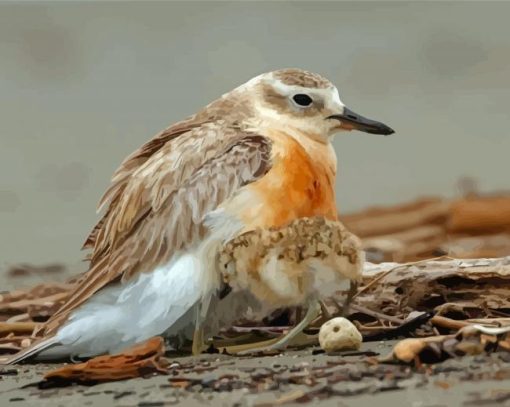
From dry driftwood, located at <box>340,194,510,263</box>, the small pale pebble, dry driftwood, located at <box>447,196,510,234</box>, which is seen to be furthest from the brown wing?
dry driftwood, located at <box>447,196,510,234</box>

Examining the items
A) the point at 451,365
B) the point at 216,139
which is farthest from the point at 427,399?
the point at 216,139

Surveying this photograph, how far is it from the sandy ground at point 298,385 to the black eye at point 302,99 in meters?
0.39

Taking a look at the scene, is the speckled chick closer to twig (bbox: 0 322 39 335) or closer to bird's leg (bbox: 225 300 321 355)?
bird's leg (bbox: 225 300 321 355)

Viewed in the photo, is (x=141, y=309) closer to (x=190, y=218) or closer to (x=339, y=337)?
(x=190, y=218)

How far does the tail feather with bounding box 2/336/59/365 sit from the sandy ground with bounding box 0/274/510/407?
46 millimetres

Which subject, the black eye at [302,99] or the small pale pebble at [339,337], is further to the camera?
the black eye at [302,99]

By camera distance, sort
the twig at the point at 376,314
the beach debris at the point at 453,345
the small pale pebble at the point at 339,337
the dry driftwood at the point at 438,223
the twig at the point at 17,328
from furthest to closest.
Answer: the dry driftwood at the point at 438,223, the twig at the point at 17,328, the twig at the point at 376,314, the small pale pebble at the point at 339,337, the beach debris at the point at 453,345

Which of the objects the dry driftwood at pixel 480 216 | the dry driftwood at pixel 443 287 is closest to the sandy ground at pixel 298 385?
the dry driftwood at pixel 443 287

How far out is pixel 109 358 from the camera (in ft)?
4.53

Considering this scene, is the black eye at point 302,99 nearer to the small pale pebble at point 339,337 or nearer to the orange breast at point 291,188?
the orange breast at point 291,188

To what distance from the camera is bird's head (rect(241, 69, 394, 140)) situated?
5.24 feet

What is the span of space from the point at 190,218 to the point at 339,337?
26cm

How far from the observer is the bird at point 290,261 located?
4.74ft

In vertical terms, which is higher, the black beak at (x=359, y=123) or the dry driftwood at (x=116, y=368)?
the black beak at (x=359, y=123)
